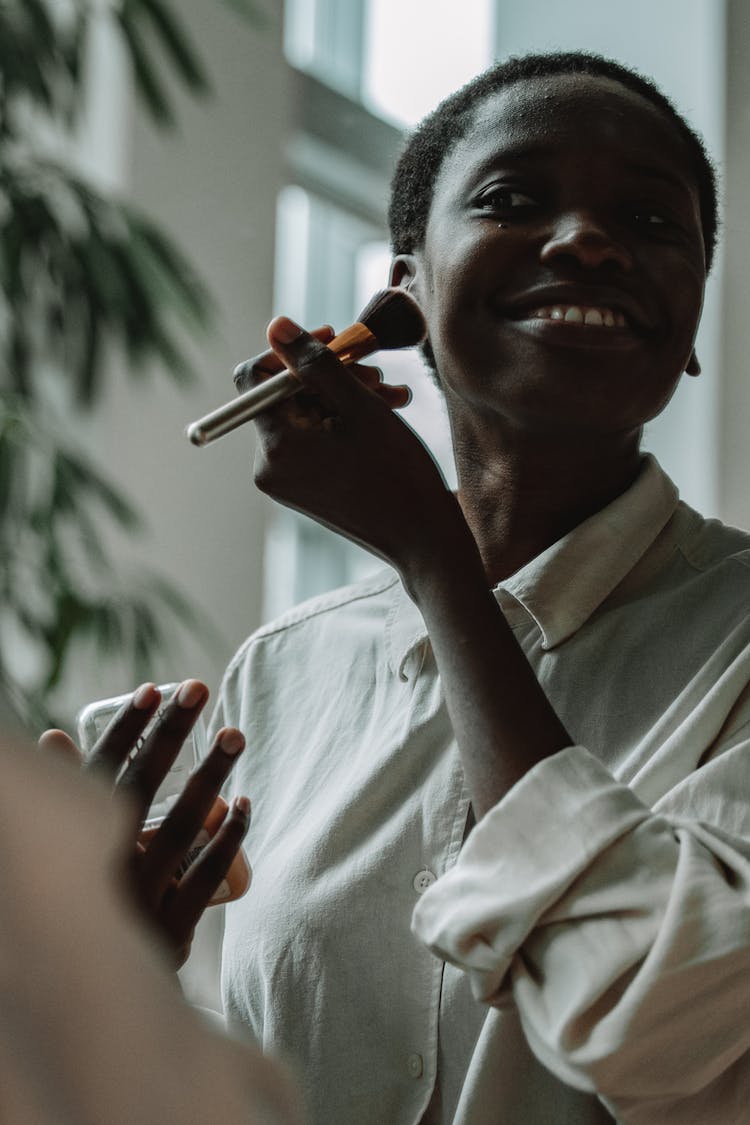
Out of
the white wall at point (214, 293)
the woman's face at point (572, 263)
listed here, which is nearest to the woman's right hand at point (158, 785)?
the woman's face at point (572, 263)

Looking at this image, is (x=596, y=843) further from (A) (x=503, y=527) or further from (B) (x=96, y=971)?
(B) (x=96, y=971)

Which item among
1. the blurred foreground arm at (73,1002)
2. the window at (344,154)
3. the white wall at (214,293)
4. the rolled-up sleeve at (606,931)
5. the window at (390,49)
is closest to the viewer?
the blurred foreground arm at (73,1002)

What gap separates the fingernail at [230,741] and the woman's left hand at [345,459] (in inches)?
5.9

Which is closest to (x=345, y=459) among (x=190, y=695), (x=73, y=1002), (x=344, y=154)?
(x=190, y=695)

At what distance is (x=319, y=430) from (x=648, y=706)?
0.30 meters

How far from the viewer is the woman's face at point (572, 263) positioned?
3.39 feet

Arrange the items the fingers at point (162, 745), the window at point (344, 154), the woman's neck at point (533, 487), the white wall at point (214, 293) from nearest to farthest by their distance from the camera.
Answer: the fingers at point (162, 745) → the woman's neck at point (533, 487) → the white wall at point (214, 293) → the window at point (344, 154)

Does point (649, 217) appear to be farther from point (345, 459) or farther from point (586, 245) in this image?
point (345, 459)

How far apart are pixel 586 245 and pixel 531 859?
457mm

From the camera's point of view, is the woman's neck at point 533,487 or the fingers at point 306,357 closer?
the fingers at point 306,357

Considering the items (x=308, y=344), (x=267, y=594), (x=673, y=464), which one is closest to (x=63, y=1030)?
(x=308, y=344)

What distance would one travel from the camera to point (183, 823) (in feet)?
2.92

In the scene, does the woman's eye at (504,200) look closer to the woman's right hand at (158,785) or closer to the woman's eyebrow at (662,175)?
the woman's eyebrow at (662,175)

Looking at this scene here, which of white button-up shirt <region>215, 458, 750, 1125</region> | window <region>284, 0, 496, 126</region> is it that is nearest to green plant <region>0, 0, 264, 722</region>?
white button-up shirt <region>215, 458, 750, 1125</region>
